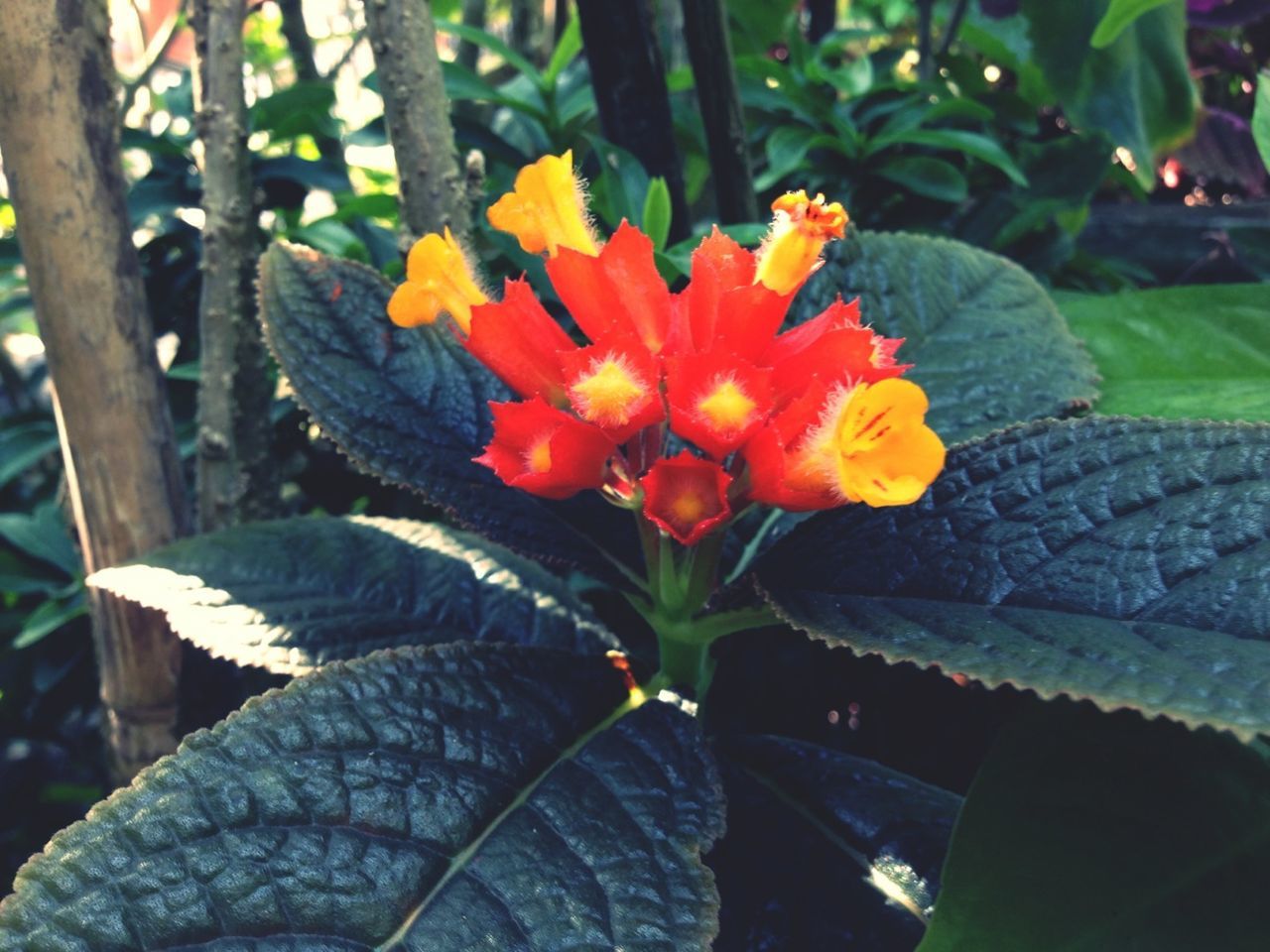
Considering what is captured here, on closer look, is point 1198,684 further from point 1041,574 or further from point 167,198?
point 167,198

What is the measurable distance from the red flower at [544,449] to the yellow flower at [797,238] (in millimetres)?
132

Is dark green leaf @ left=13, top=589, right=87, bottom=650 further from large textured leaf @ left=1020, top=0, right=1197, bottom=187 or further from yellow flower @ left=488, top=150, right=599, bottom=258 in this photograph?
large textured leaf @ left=1020, top=0, right=1197, bottom=187

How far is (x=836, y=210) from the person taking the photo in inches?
22.6

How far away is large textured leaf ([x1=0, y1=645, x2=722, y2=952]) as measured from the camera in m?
0.44

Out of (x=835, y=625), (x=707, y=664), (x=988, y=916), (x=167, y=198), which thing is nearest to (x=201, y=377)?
(x=167, y=198)

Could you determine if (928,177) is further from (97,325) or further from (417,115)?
(97,325)

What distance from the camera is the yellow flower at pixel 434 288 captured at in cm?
60

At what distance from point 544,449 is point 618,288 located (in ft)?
0.33

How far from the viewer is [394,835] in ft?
1.57

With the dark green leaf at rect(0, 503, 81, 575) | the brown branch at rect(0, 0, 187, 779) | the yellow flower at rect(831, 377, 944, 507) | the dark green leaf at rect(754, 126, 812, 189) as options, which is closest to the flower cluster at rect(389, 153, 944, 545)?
the yellow flower at rect(831, 377, 944, 507)

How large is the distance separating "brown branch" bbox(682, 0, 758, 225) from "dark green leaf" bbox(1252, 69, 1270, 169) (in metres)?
0.38

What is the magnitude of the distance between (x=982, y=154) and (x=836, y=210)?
1.53ft

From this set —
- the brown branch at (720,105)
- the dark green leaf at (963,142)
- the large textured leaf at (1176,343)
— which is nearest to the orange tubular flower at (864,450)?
the large textured leaf at (1176,343)

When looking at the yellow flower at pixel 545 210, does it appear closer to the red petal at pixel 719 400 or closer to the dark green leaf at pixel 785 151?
the red petal at pixel 719 400
